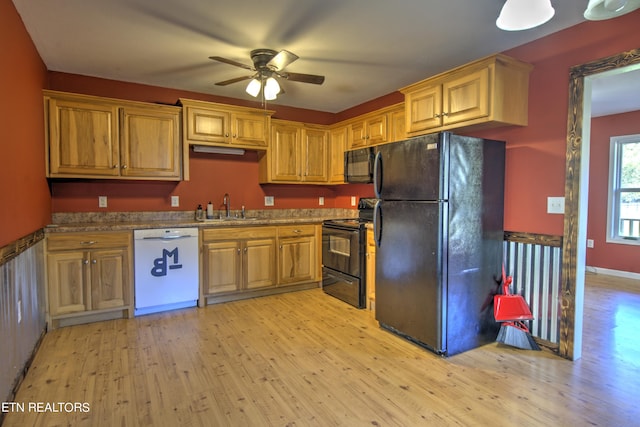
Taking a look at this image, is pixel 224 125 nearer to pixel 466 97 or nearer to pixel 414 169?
pixel 414 169

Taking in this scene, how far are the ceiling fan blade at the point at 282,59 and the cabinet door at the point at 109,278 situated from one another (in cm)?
226

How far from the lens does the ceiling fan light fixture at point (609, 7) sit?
60.4 inches

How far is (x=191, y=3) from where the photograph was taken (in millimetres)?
2316

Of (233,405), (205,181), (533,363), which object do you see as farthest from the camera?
(205,181)

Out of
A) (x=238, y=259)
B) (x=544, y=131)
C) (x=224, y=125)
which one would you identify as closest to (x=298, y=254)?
(x=238, y=259)

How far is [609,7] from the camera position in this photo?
158 cm

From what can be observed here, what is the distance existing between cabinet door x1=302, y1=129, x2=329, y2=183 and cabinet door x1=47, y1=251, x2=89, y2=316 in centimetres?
270

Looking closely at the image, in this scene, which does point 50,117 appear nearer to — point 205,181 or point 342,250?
point 205,181

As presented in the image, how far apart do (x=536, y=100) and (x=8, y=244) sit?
12.5 feet

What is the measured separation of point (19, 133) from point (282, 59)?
1.93 metres

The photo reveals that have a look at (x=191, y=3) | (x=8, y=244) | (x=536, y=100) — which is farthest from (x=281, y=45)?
(x=8, y=244)

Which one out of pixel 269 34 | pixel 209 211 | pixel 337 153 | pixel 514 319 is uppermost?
pixel 269 34

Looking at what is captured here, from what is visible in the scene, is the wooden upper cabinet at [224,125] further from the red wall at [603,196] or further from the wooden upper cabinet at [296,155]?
the red wall at [603,196]

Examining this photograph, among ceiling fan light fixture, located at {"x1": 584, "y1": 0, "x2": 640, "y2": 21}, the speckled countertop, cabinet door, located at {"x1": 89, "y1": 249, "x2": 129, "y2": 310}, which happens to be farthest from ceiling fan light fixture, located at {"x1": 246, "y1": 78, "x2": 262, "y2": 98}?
ceiling fan light fixture, located at {"x1": 584, "y1": 0, "x2": 640, "y2": 21}
